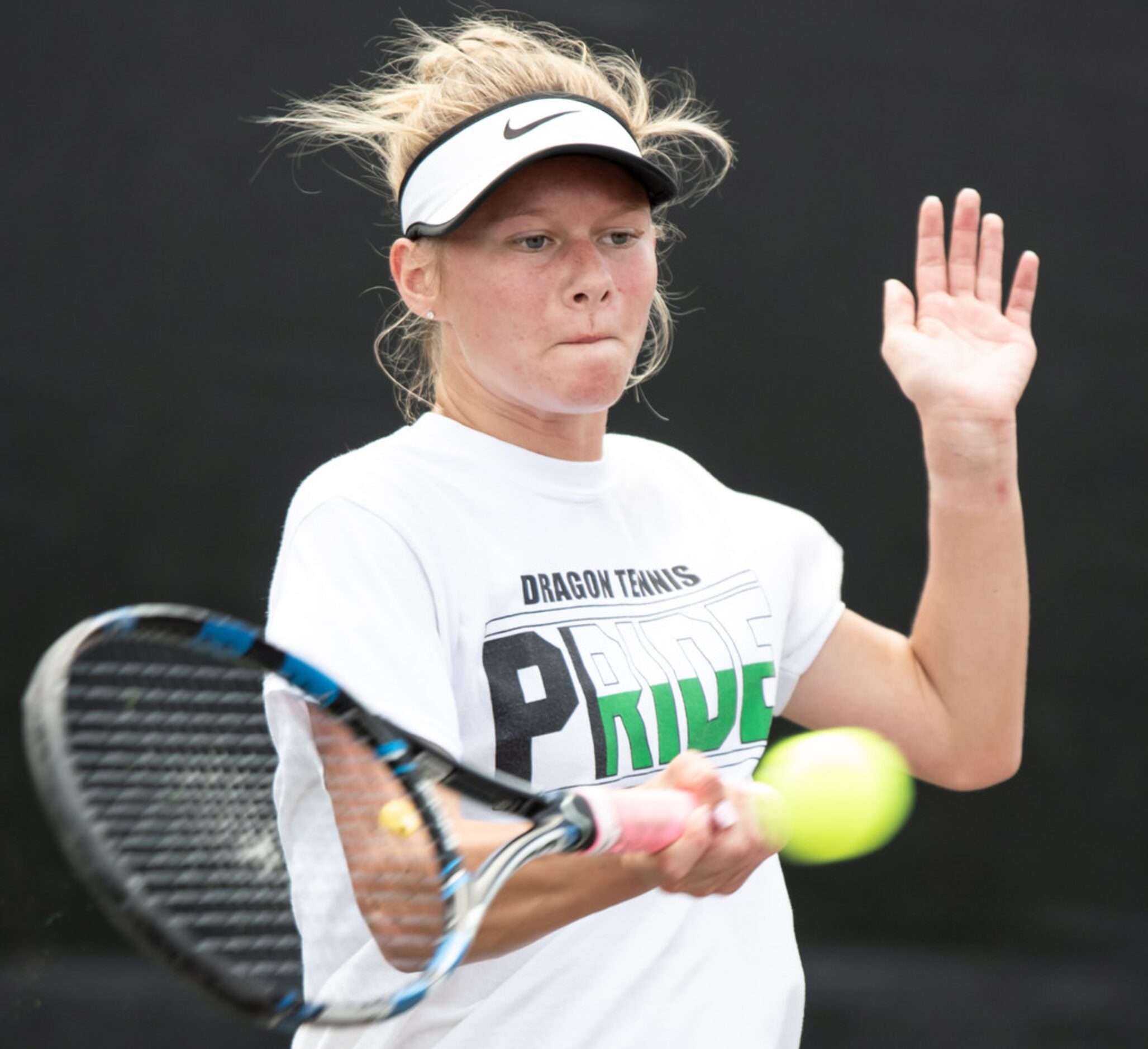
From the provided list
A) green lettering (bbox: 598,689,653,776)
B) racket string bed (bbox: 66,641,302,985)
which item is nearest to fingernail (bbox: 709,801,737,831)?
green lettering (bbox: 598,689,653,776)

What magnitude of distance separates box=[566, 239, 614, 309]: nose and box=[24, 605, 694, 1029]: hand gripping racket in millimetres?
343

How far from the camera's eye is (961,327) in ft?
3.79

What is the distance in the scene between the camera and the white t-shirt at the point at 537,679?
843 millimetres

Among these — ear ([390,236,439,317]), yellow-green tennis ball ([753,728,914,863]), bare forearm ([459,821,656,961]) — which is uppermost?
ear ([390,236,439,317])

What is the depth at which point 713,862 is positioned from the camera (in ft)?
2.62

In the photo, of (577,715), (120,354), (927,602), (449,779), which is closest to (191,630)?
(449,779)

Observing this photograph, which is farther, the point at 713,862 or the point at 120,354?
the point at 120,354

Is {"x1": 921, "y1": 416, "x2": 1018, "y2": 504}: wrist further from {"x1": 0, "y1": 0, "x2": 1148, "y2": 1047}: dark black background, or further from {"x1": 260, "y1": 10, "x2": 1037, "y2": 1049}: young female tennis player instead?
{"x1": 0, "y1": 0, "x2": 1148, "y2": 1047}: dark black background

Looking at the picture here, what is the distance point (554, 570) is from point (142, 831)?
34 cm

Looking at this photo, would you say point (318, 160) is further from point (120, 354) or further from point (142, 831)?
point (142, 831)

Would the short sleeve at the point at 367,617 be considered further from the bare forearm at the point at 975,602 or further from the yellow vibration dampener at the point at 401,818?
the bare forearm at the point at 975,602

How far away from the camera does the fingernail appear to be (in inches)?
30.9

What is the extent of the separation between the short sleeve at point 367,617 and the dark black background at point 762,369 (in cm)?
128

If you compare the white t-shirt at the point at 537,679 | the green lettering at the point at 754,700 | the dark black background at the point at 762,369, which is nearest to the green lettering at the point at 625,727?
the white t-shirt at the point at 537,679
